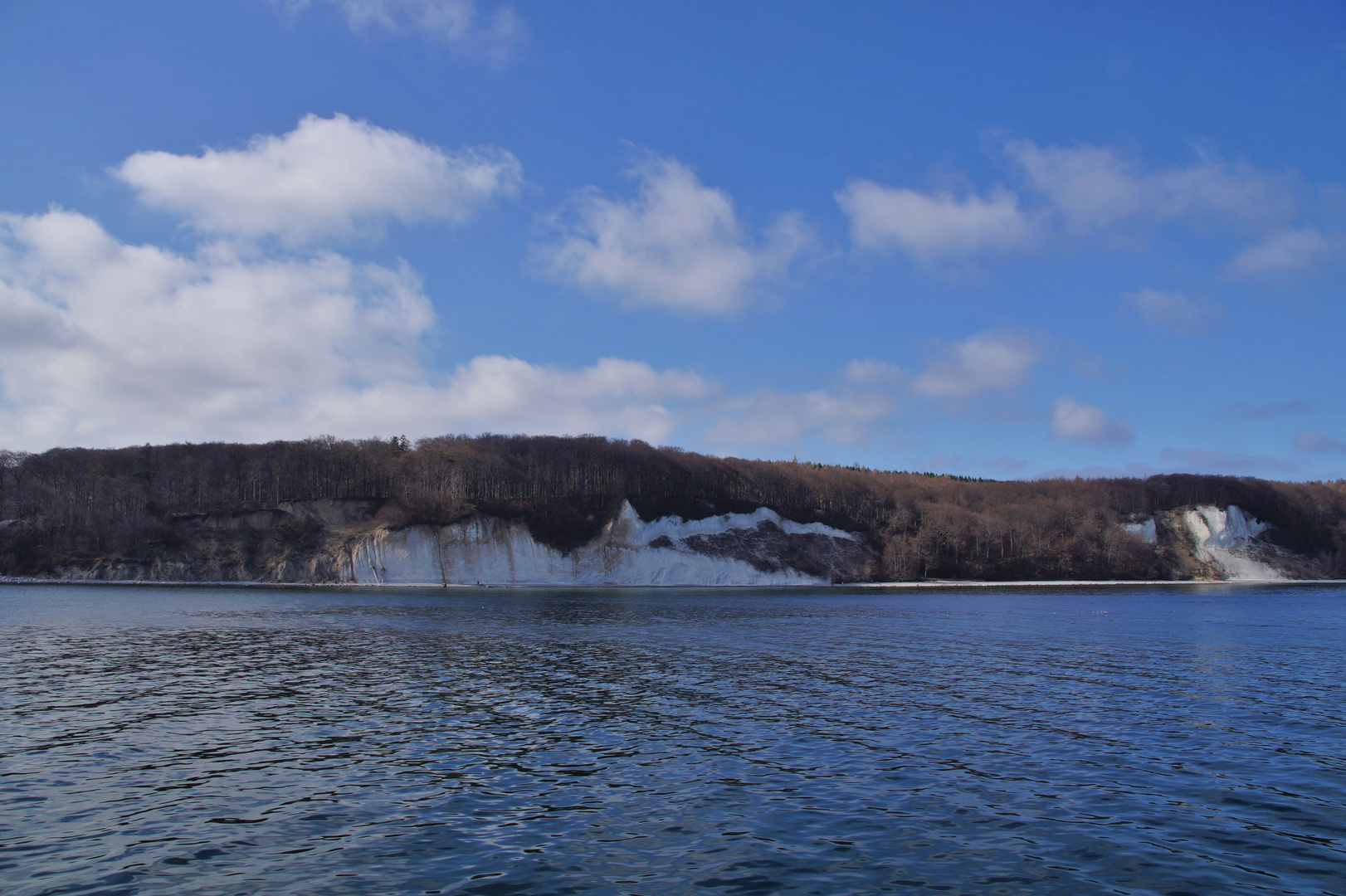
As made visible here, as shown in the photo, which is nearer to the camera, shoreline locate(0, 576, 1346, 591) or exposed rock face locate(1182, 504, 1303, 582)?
shoreline locate(0, 576, 1346, 591)

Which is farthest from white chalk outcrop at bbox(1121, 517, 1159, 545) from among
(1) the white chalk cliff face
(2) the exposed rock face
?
(1) the white chalk cliff face

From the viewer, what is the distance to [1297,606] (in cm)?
6444

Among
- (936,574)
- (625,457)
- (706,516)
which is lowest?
(936,574)

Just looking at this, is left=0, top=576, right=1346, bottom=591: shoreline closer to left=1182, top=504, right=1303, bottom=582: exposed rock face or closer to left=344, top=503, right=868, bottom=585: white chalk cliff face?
left=344, top=503, right=868, bottom=585: white chalk cliff face

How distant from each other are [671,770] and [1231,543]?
162 metres

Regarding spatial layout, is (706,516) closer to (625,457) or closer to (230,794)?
(625,457)

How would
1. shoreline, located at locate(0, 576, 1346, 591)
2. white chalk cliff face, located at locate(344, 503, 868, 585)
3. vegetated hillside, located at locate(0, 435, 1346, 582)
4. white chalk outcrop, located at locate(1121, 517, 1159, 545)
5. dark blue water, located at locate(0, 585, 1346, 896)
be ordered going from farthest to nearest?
1. white chalk outcrop, located at locate(1121, 517, 1159, 545)
2. vegetated hillside, located at locate(0, 435, 1346, 582)
3. white chalk cliff face, located at locate(344, 503, 868, 585)
4. shoreline, located at locate(0, 576, 1346, 591)
5. dark blue water, located at locate(0, 585, 1346, 896)

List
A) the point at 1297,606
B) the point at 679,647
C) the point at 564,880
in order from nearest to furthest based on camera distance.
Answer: the point at 564,880 < the point at 679,647 < the point at 1297,606

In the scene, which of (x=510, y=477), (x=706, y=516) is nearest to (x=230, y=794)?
(x=706, y=516)

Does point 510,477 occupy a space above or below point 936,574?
above

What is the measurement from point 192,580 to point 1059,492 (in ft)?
532

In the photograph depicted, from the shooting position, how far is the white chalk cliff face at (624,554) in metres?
109

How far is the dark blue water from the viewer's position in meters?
10.4

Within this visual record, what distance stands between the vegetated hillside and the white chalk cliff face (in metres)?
2.38
